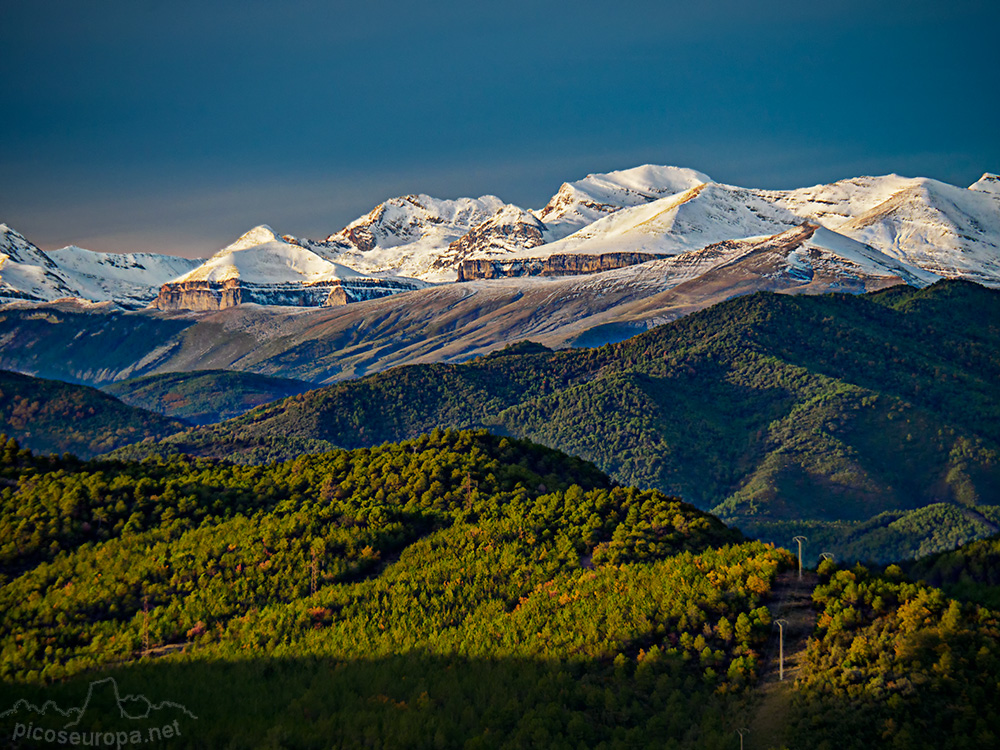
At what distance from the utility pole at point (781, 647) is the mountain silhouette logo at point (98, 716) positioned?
39.5m

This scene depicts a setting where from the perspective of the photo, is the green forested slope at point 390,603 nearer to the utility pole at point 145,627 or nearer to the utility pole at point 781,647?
the utility pole at point 145,627

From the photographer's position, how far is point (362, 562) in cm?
11019

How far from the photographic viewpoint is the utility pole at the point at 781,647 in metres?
81.2

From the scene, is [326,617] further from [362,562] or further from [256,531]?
[256,531]

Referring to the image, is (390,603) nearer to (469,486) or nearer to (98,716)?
(469,486)

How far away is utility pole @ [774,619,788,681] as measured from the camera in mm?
81188

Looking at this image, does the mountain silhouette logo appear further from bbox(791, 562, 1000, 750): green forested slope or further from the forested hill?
bbox(791, 562, 1000, 750): green forested slope

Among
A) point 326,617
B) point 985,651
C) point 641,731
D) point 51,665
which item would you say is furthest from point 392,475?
point 985,651

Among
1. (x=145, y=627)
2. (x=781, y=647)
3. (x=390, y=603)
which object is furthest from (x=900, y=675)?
(x=145, y=627)

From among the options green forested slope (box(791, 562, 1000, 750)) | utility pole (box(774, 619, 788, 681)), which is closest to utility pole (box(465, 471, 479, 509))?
utility pole (box(774, 619, 788, 681))

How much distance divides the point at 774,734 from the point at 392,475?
6870 cm

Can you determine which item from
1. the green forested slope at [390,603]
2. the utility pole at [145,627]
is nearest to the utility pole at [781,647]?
the green forested slope at [390,603]

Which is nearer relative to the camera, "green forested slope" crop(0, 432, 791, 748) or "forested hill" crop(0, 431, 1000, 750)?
"forested hill" crop(0, 431, 1000, 750)

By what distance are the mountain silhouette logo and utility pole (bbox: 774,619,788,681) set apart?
3954cm
